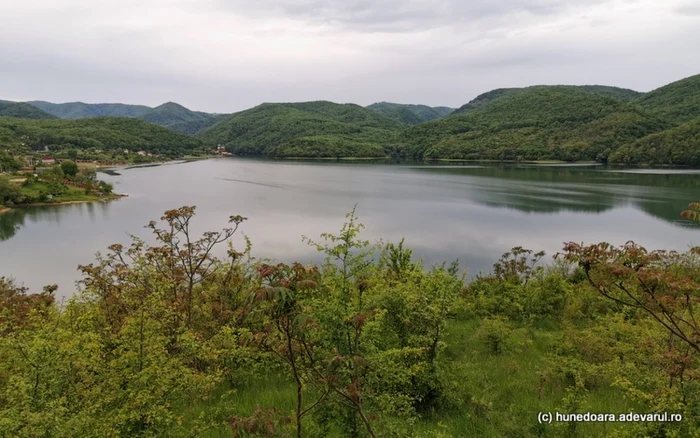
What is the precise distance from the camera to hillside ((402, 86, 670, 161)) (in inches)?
3607

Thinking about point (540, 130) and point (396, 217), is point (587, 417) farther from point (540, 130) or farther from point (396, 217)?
point (540, 130)

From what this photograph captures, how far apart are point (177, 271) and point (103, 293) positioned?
43.4 inches

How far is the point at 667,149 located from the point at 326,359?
95.3 m

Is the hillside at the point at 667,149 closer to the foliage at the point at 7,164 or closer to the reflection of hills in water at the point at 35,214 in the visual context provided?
the reflection of hills in water at the point at 35,214

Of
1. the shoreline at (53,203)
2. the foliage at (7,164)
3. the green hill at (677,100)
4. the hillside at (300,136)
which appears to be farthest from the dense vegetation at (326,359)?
the green hill at (677,100)

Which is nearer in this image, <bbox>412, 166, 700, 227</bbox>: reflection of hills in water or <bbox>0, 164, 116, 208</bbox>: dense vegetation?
<bbox>412, 166, 700, 227</bbox>: reflection of hills in water

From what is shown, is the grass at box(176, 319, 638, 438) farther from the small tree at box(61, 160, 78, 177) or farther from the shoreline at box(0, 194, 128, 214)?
the small tree at box(61, 160, 78, 177)

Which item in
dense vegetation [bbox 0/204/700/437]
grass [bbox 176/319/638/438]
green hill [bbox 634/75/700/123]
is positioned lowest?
grass [bbox 176/319/638/438]

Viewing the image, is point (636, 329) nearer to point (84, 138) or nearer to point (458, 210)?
point (458, 210)

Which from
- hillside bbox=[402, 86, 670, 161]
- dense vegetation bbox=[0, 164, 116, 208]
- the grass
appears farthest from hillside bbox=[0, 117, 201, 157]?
the grass

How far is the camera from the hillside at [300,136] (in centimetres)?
12575

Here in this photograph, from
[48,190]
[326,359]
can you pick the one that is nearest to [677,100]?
[48,190]

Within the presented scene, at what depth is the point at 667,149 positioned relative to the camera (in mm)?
74438

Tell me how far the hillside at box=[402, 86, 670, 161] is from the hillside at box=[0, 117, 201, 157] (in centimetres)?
8446
